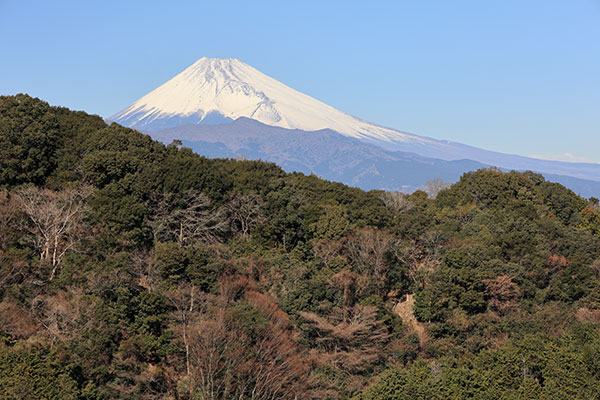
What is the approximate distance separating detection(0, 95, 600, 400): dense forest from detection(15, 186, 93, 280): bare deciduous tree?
131 mm

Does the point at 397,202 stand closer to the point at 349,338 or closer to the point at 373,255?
the point at 373,255

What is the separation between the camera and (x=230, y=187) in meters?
36.3

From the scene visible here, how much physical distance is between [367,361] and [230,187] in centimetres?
1375

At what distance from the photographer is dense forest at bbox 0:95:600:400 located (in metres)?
23.1

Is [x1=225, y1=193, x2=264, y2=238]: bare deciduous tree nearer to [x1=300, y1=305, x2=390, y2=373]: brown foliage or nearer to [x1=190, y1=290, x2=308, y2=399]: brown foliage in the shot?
[x1=300, y1=305, x2=390, y2=373]: brown foliage

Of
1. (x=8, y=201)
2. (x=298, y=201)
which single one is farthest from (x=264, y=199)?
(x=8, y=201)

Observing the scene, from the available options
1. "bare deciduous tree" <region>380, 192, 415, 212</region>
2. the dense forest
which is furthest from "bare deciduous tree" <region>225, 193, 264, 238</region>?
"bare deciduous tree" <region>380, 192, 415, 212</region>

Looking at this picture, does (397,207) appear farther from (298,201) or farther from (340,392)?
(340,392)

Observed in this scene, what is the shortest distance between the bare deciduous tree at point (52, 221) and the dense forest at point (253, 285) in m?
0.13

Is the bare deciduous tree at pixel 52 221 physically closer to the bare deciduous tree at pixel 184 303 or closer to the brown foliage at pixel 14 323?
the brown foliage at pixel 14 323

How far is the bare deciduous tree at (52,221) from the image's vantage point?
2764cm

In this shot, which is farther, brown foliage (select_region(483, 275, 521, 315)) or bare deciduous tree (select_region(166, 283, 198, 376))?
brown foliage (select_region(483, 275, 521, 315))

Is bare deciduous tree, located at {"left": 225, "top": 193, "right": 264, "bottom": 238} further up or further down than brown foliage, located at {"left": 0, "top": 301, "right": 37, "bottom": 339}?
further up

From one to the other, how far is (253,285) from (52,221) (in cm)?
930
